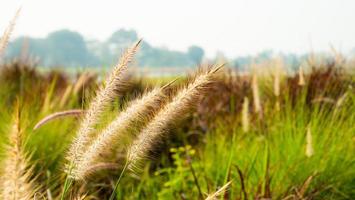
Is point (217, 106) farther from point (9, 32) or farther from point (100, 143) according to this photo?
point (100, 143)

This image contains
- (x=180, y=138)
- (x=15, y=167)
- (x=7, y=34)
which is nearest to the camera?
(x=15, y=167)

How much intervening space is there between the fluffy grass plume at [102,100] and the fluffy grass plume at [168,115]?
0.43 feet

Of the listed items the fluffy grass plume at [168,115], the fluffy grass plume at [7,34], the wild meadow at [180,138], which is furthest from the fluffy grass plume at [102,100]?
the fluffy grass plume at [7,34]

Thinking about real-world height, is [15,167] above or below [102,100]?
below

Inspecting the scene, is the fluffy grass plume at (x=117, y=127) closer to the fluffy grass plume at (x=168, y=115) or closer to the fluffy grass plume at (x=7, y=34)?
the fluffy grass plume at (x=168, y=115)

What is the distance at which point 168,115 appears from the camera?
167 cm

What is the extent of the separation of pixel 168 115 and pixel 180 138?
487 centimetres

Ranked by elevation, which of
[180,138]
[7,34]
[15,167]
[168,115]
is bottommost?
[180,138]

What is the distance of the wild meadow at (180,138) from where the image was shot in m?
1.69

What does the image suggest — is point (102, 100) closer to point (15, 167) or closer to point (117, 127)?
point (117, 127)

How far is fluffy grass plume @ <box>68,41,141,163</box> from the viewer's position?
1.67m

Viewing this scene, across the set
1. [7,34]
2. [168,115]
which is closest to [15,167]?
[168,115]

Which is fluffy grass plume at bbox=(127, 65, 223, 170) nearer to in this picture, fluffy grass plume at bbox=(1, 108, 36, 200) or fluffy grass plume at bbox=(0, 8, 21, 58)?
fluffy grass plume at bbox=(1, 108, 36, 200)

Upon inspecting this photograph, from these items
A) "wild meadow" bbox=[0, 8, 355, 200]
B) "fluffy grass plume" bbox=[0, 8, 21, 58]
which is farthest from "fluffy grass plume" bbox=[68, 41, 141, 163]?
"fluffy grass plume" bbox=[0, 8, 21, 58]
